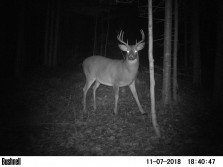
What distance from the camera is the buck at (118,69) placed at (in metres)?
8.99

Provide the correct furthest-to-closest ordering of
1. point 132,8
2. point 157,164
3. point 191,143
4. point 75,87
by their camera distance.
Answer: point 132,8 → point 75,87 → point 191,143 → point 157,164

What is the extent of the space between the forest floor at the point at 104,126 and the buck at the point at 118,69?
87 centimetres

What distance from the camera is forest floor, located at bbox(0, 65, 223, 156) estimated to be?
20.8ft

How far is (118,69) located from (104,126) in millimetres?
2768

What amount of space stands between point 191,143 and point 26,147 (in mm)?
4403

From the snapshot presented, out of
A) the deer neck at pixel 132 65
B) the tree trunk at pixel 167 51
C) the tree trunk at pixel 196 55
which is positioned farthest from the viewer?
the tree trunk at pixel 196 55

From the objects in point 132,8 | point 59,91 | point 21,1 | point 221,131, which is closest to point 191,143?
point 221,131

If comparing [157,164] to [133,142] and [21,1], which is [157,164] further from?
[21,1]

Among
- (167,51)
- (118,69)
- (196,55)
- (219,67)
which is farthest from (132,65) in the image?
(196,55)

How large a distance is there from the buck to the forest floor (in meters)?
0.87

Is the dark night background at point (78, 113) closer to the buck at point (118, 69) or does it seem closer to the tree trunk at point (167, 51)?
the tree trunk at point (167, 51)

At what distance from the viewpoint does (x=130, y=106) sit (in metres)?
9.98

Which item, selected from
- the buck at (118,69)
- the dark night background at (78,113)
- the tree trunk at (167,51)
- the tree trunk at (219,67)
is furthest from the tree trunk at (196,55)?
the buck at (118,69)

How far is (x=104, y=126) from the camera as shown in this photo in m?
7.92
